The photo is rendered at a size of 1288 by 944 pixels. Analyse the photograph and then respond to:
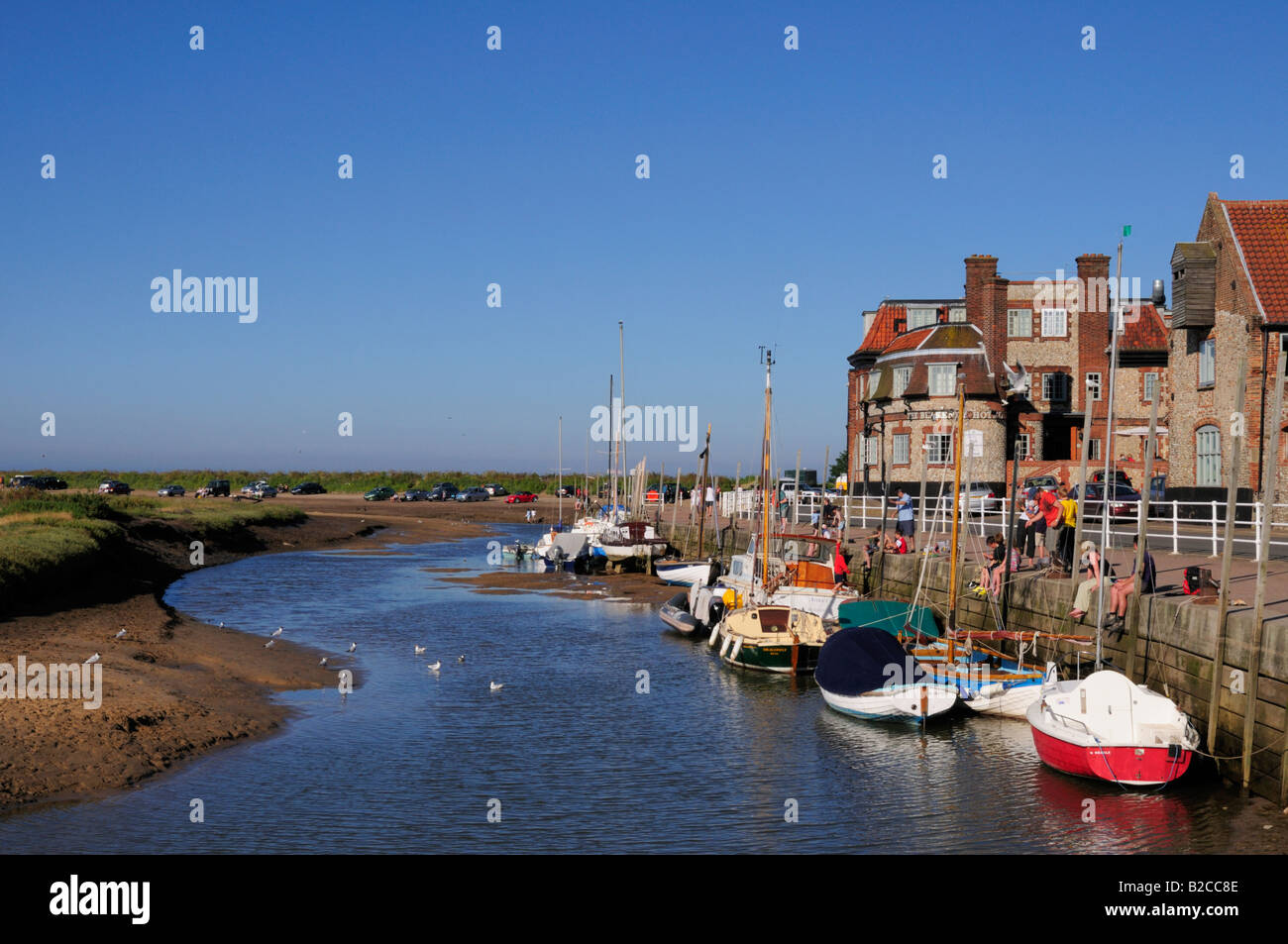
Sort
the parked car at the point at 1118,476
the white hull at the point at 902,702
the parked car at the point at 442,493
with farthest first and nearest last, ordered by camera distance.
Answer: the parked car at the point at 442,493, the parked car at the point at 1118,476, the white hull at the point at 902,702

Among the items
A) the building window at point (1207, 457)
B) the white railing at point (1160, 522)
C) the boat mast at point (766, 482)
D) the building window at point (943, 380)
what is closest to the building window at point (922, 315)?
the building window at point (943, 380)

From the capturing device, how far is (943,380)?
206ft

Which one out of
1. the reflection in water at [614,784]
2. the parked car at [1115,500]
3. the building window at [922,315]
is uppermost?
the building window at [922,315]

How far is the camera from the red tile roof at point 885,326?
74.8 metres

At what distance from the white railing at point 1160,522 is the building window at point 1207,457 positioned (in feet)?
3.57

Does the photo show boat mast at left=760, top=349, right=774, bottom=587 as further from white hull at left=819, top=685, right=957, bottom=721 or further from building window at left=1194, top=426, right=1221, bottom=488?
building window at left=1194, top=426, right=1221, bottom=488

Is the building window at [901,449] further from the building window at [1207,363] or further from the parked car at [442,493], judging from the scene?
the parked car at [442,493]

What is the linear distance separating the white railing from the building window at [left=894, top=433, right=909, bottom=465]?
2.88m

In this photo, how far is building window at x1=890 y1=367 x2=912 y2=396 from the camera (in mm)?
64125
